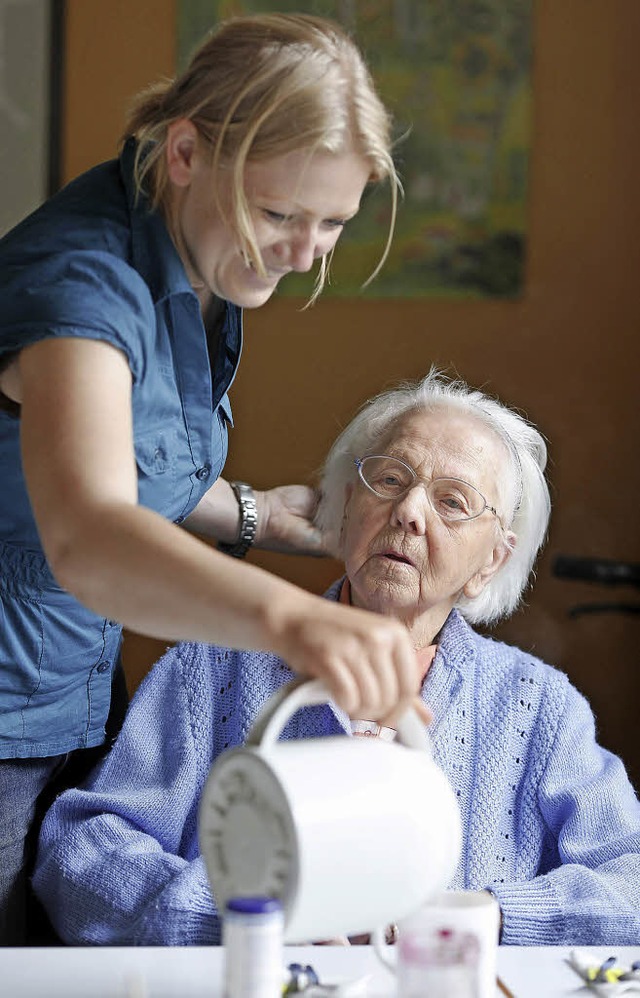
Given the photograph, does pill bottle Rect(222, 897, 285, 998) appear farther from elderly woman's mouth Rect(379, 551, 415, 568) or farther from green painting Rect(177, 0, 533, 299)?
green painting Rect(177, 0, 533, 299)

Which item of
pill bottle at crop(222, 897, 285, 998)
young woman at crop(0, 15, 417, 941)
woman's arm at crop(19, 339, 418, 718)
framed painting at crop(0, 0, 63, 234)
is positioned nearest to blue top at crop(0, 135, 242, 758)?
young woman at crop(0, 15, 417, 941)

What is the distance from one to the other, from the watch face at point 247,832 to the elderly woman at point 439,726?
573 mm

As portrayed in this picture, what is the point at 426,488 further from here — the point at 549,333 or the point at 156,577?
the point at 549,333

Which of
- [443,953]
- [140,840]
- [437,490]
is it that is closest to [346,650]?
[443,953]

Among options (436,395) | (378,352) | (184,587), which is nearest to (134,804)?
(436,395)

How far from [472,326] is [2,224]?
4.00ft

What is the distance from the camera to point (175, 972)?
43.7 inches

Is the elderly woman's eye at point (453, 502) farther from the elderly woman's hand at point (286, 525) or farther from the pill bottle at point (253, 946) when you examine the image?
the pill bottle at point (253, 946)

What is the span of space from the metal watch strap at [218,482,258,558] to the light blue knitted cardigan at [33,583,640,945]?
0.16m

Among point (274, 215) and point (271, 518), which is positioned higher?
point (274, 215)

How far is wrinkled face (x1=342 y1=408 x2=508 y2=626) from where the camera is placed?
179cm

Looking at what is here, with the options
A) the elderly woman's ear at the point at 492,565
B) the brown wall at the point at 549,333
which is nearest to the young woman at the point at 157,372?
the elderly woman's ear at the point at 492,565

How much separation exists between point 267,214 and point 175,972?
2.20 feet

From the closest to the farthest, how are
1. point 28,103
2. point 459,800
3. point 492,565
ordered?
1. point 459,800
2. point 492,565
3. point 28,103
